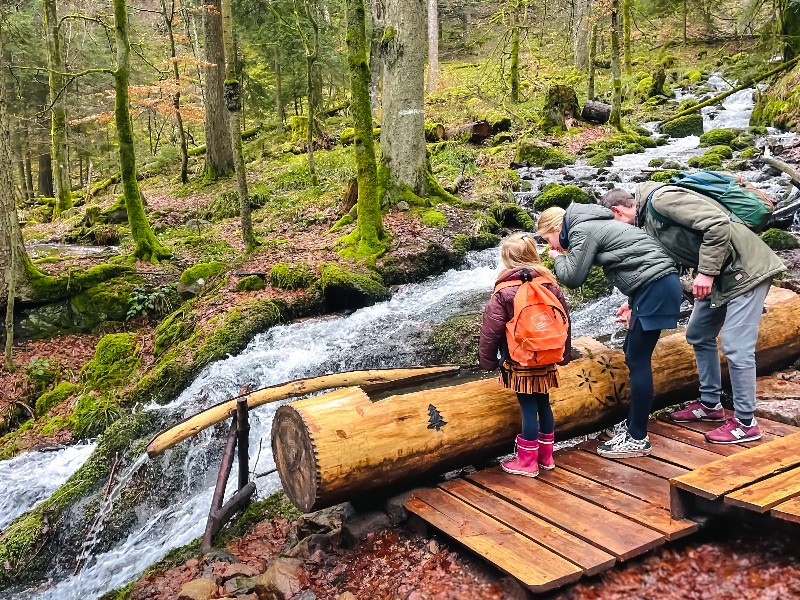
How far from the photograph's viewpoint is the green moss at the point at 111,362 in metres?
9.41

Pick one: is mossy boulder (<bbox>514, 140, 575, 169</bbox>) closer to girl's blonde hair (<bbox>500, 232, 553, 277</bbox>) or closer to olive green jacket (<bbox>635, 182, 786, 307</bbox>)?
olive green jacket (<bbox>635, 182, 786, 307</bbox>)

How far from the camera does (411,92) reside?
12711 mm

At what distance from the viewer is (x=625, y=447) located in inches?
191

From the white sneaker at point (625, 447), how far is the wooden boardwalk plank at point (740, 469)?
0.83 metres

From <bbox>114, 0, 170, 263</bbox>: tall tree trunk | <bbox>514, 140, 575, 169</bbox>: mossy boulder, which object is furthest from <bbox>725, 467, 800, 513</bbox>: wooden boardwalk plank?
<bbox>514, 140, 575, 169</bbox>: mossy boulder

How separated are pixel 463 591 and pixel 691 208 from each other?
318cm

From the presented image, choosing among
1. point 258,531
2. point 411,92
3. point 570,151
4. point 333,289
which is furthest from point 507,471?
point 570,151

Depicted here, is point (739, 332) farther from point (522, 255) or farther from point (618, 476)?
point (522, 255)

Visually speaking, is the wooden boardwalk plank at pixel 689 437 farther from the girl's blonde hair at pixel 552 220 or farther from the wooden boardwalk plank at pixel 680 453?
the girl's blonde hair at pixel 552 220

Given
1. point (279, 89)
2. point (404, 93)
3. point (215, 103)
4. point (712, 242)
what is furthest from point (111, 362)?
point (279, 89)

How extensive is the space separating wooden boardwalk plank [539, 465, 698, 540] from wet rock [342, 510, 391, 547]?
1.26m

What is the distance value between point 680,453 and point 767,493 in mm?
1252

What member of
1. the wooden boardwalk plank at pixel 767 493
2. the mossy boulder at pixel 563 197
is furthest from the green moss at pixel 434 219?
the wooden boardwalk plank at pixel 767 493

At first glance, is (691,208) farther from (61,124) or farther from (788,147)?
(61,124)
